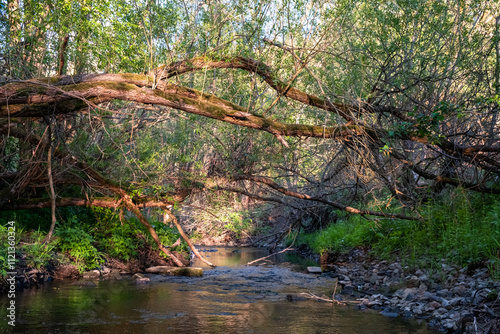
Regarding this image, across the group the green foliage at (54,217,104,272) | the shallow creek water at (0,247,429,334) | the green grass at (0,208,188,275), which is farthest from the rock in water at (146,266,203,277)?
the green foliage at (54,217,104,272)

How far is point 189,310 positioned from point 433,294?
415 cm

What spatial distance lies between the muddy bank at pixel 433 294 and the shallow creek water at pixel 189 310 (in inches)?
16.0

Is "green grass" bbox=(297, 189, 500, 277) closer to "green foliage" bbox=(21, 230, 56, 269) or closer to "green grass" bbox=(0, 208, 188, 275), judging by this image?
"green grass" bbox=(0, 208, 188, 275)

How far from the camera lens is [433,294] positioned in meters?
7.01

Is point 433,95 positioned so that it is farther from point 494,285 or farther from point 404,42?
point 494,285

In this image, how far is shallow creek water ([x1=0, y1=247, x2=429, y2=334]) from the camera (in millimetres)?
5656

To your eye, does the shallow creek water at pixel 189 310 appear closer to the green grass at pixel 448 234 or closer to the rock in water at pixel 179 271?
the rock in water at pixel 179 271

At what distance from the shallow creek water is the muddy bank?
16.0 inches

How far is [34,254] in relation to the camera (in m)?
8.24

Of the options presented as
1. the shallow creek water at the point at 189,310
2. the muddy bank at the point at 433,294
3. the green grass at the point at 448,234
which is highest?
the green grass at the point at 448,234

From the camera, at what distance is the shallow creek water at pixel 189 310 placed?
5.66 m

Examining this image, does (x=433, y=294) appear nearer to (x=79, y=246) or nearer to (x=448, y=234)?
(x=448, y=234)

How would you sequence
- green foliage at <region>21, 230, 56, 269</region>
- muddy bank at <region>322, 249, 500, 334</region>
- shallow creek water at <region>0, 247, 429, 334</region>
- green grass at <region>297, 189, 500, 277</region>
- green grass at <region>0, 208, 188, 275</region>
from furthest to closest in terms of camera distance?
green grass at <region>0, 208, 188, 275</region> → green foliage at <region>21, 230, 56, 269</region> → green grass at <region>297, 189, 500, 277</region> → shallow creek water at <region>0, 247, 429, 334</region> → muddy bank at <region>322, 249, 500, 334</region>

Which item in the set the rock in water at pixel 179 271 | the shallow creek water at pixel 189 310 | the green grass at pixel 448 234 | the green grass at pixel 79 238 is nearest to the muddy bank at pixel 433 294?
the green grass at pixel 448 234
